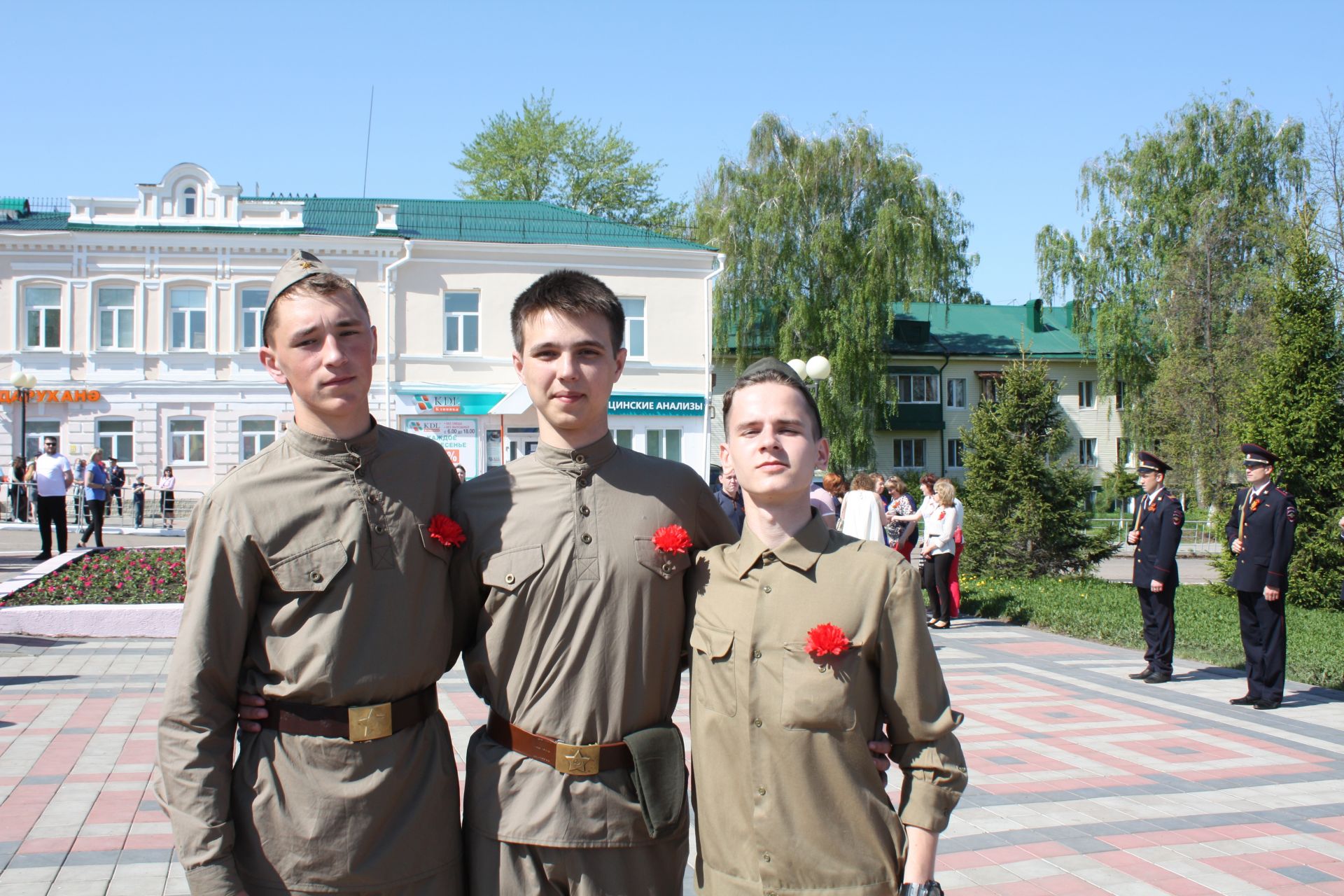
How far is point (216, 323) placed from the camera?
2911cm

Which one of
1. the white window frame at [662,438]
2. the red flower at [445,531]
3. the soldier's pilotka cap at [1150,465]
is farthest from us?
the white window frame at [662,438]

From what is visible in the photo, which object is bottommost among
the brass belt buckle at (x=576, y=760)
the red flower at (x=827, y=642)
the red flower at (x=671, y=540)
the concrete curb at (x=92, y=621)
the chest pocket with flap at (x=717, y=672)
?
the concrete curb at (x=92, y=621)

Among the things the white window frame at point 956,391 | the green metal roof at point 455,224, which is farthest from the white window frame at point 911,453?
the green metal roof at point 455,224

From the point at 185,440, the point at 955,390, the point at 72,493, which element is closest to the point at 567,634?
the point at 72,493

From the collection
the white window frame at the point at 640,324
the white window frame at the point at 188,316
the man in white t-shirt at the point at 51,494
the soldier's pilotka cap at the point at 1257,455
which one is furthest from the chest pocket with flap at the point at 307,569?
the white window frame at the point at 188,316

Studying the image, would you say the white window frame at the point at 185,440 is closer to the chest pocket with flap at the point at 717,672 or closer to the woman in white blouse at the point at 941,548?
the woman in white blouse at the point at 941,548

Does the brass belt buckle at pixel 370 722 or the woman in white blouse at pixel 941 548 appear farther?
the woman in white blouse at pixel 941 548

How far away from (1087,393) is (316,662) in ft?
157

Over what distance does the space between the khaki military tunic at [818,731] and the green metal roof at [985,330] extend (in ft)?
137

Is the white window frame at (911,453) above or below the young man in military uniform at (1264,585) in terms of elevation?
above

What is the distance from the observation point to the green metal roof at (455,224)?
97.1ft

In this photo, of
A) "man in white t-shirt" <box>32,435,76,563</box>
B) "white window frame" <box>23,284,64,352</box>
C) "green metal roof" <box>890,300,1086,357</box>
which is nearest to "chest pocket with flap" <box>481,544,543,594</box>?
"man in white t-shirt" <box>32,435,76,563</box>

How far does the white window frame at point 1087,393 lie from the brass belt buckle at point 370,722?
47113 millimetres

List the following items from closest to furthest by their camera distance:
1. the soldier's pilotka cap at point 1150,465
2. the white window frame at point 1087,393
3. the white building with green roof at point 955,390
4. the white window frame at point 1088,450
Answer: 1. the soldier's pilotka cap at point 1150,465
2. the white building with green roof at point 955,390
3. the white window frame at point 1088,450
4. the white window frame at point 1087,393
